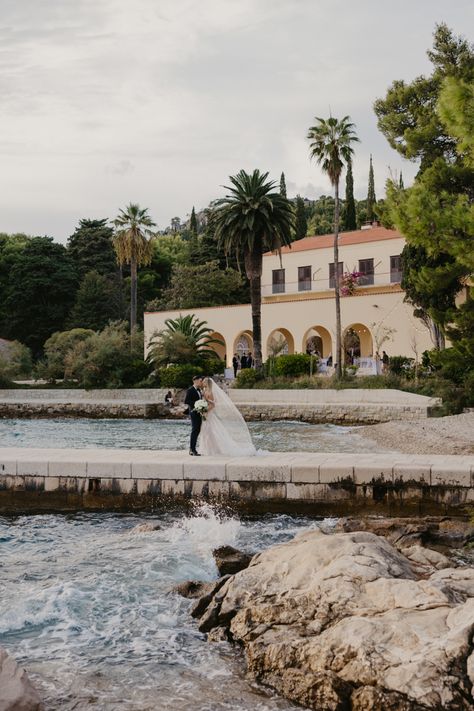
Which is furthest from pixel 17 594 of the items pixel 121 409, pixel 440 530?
pixel 121 409

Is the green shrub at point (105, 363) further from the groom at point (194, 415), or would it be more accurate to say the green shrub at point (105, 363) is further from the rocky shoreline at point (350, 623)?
the rocky shoreline at point (350, 623)

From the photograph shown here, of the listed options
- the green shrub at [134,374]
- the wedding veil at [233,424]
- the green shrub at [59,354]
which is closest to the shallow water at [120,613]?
the wedding veil at [233,424]

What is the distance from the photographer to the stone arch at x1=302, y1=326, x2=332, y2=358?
4488cm

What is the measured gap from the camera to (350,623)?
5172mm

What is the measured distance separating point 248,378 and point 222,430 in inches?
932

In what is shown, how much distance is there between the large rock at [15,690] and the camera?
4.59 meters

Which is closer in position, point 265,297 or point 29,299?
point 265,297

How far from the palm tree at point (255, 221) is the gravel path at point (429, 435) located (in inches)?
579

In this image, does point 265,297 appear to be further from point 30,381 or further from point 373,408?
point 373,408

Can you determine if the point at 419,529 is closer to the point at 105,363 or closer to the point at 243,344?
the point at 105,363

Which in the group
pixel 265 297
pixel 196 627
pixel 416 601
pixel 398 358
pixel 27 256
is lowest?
pixel 196 627

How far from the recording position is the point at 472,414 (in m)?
23.6

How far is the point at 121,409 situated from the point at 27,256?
31.8 metres

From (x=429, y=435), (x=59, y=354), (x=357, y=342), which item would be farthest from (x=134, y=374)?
(x=429, y=435)
